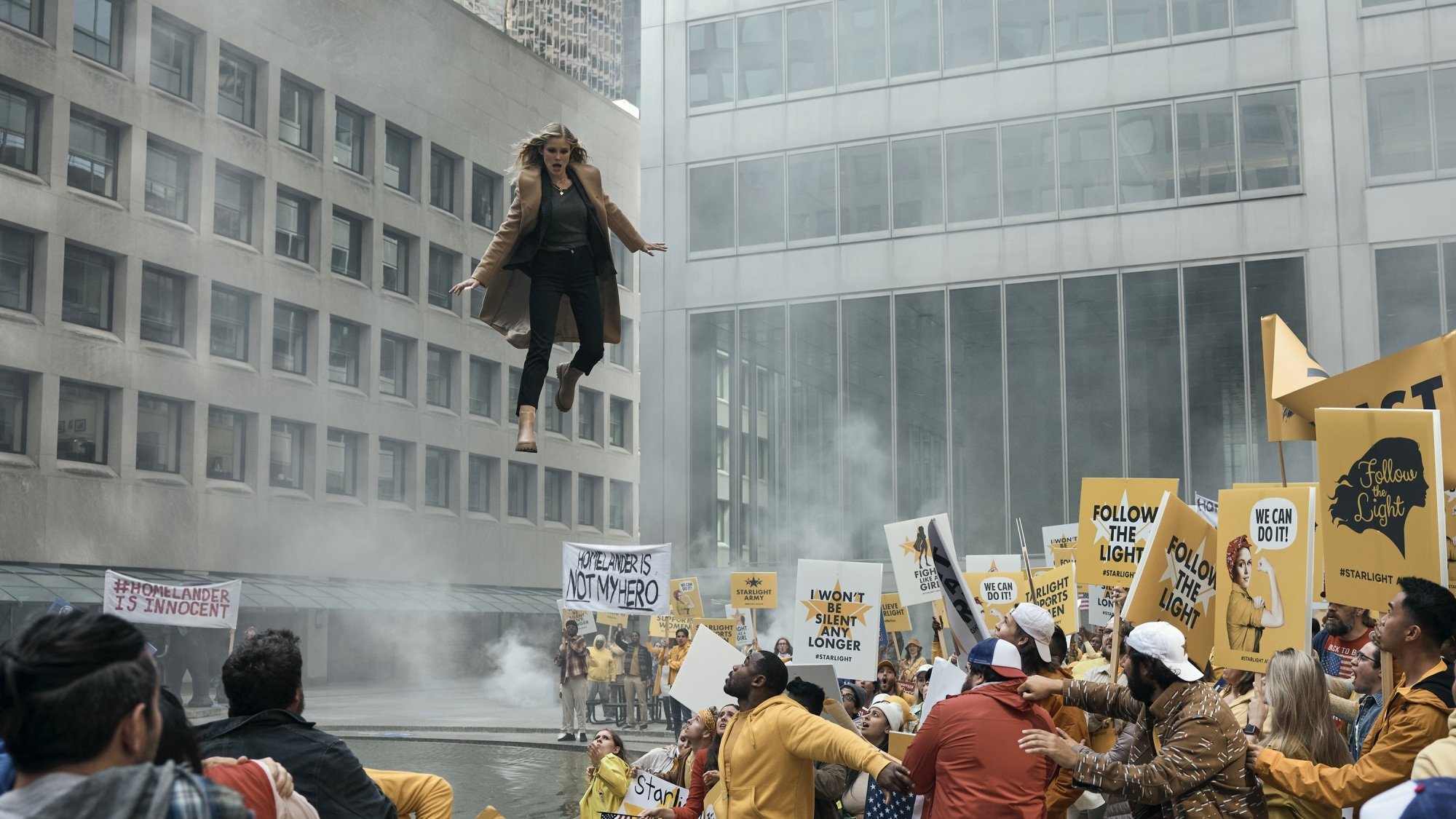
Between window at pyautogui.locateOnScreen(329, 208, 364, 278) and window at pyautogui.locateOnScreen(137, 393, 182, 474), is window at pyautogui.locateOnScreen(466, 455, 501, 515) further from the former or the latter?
window at pyautogui.locateOnScreen(137, 393, 182, 474)

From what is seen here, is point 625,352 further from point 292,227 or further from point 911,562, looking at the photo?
point 911,562

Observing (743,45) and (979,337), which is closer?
(979,337)

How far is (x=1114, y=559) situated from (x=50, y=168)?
30.8m

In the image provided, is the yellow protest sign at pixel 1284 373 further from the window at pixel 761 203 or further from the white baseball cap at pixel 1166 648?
the window at pixel 761 203

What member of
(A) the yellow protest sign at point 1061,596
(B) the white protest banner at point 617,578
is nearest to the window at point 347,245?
(B) the white protest banner at point 617,578

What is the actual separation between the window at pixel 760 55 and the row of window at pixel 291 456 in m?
16.8

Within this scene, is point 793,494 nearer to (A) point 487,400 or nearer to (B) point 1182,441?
(B) point 1182,441

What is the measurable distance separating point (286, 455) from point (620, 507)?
21.3m

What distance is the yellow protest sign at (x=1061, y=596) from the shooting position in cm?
1178

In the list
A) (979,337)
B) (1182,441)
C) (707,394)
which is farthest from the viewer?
(707,394)

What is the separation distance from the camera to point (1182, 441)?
3080 centimetres

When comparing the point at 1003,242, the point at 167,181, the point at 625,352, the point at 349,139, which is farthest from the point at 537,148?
the point at 625,352

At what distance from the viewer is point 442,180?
5016 centimetres

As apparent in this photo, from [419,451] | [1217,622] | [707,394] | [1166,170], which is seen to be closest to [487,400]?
[419,451]
